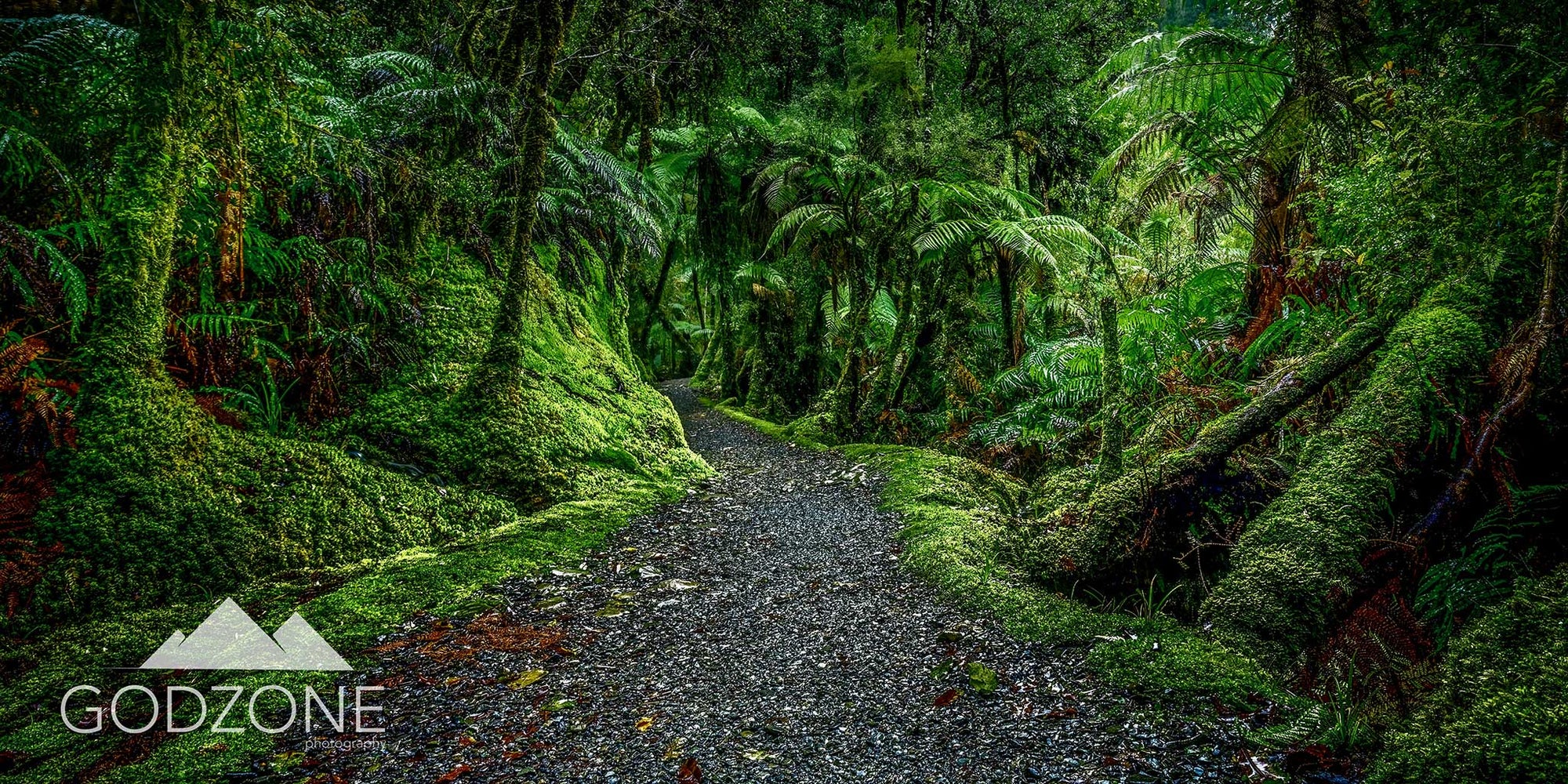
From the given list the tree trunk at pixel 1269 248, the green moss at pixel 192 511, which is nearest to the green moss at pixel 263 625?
the green moss at pixel 192 511

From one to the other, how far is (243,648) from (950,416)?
8235 mm

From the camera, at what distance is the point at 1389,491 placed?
8.61 ft

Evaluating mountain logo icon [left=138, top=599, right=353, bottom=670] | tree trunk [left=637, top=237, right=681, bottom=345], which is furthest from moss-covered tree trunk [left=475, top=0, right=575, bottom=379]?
tree trunk [left=637, top=237, right=681, bottom=345]

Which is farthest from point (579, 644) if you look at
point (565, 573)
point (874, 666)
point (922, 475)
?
point (922, 475)

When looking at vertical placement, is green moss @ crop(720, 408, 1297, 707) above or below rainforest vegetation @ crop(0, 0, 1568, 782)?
below

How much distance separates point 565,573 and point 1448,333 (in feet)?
15.2

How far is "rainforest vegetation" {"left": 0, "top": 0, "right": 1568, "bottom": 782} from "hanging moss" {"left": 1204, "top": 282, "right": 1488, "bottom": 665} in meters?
0.01

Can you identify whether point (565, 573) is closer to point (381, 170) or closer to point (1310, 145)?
point (381, 170)

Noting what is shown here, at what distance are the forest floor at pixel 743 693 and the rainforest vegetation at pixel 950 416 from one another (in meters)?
0.33

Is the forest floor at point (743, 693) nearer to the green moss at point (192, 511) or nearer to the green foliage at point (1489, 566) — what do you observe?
the green foliage at point (1489, 566)

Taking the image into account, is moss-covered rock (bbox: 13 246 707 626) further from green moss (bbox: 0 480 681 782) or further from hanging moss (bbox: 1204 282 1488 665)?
hanging moss (bbox: 1204 282 1488 665)

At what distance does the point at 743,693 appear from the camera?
2924 mm

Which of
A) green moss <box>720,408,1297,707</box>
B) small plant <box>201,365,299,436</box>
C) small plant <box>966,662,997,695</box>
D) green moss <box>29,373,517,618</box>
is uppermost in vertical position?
small plant <box>201,365,299,436</box>

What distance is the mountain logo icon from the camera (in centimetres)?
293
